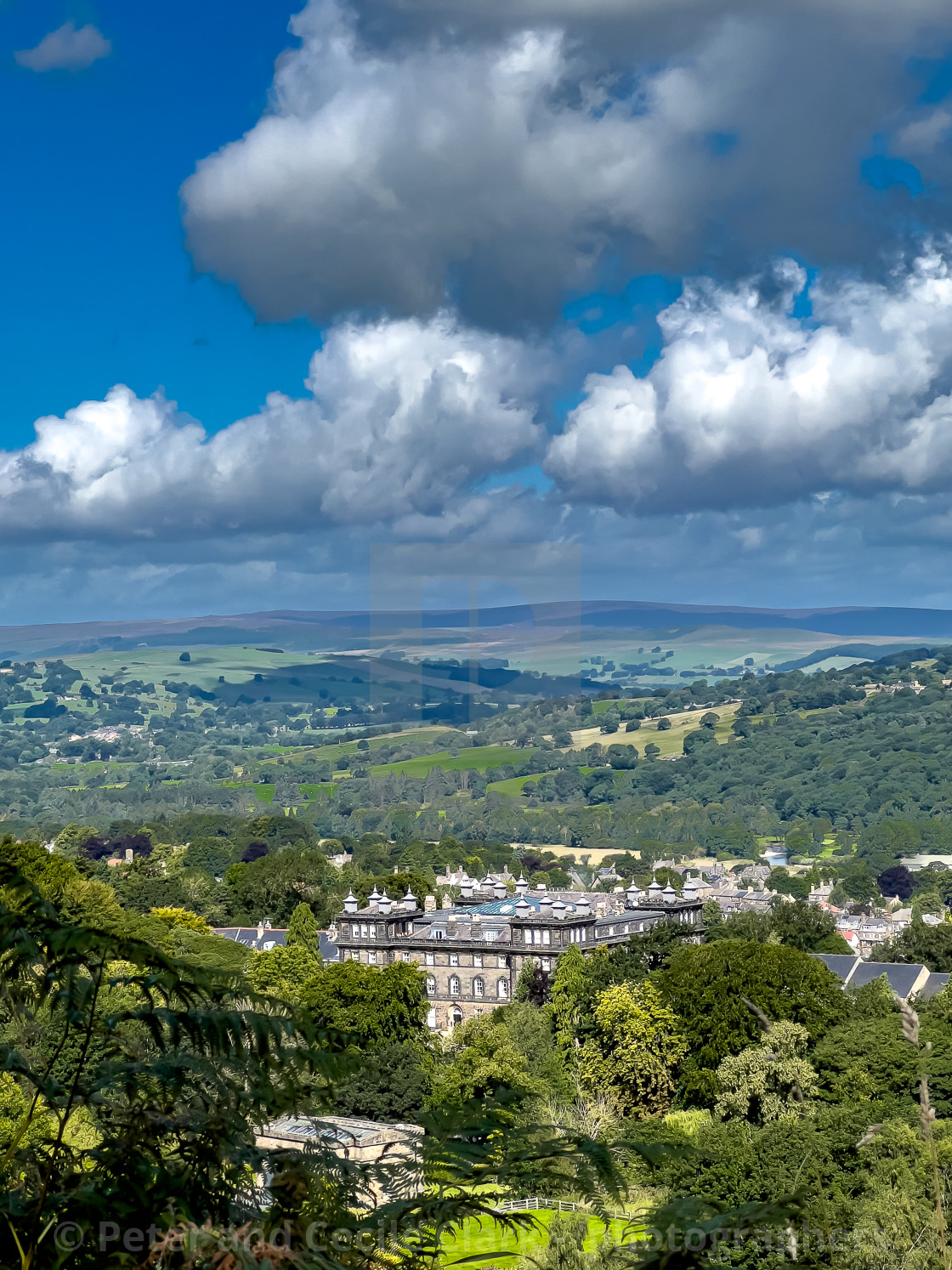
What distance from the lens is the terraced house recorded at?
79.4 m

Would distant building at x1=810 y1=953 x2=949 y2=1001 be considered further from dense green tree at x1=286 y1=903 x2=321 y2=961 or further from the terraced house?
dense green tree at x1=286 y1=903 x2=321 y2=961

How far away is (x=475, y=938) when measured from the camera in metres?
81.6

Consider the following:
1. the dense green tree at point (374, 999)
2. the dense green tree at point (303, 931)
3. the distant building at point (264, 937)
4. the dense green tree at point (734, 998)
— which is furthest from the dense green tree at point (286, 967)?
the dense green tree at point (734, 998)

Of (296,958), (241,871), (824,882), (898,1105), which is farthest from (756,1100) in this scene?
(824,882)

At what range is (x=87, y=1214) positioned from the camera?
598 centimetres

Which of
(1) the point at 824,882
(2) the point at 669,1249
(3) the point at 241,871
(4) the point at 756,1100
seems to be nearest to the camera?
(2) the point at 669,1249

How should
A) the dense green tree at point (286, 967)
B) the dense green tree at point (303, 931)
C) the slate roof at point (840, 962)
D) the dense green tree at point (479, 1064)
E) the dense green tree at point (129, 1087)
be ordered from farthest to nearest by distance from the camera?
1. the dense green tree at point (303, 931)
2. the slate roof at point (840, 962)
3. the dense green tree at point (286, 967)
4. the dense green tree at point (479, 1064)
5. the dense green tree at point (129, 1087)

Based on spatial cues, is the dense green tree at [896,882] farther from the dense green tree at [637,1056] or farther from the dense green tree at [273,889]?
the dense green tree at [637,1056]

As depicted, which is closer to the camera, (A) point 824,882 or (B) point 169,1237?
(B) point 169,1237

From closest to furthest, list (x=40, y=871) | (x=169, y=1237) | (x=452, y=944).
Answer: (x=169, y=1237)
(x=40, y=871)
(x=452, y=944)

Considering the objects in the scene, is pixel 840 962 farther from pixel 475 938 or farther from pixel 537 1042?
pixel 537 1042

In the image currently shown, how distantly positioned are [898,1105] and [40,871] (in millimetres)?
43681

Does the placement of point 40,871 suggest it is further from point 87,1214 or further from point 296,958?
point 87,1214

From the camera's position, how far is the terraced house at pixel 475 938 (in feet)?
261
